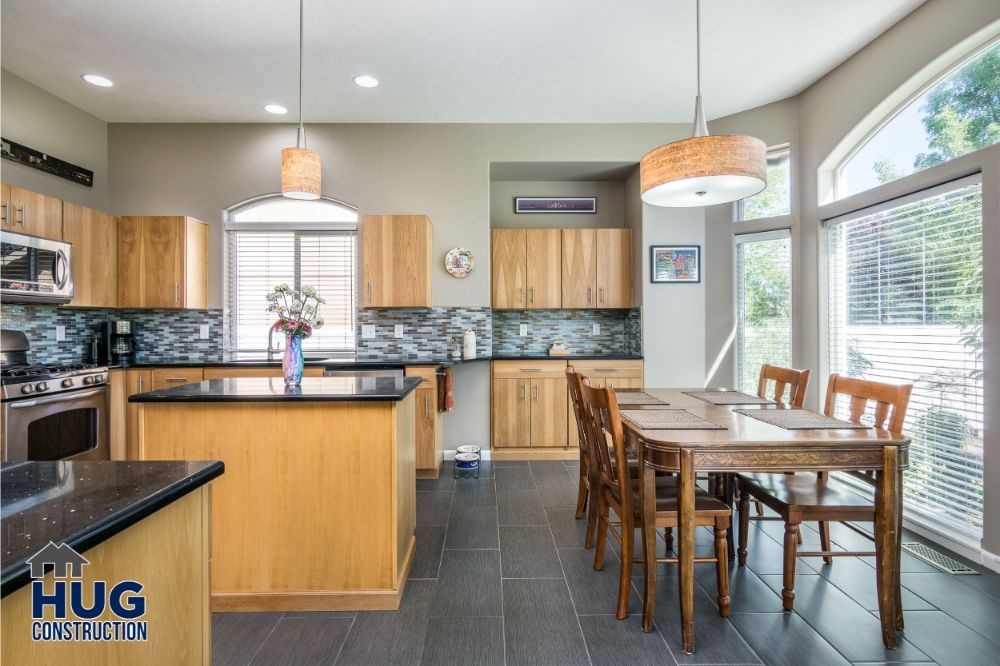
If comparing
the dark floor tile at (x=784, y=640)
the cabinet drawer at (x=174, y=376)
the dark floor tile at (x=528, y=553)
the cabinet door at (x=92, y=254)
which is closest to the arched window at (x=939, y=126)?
the dark floor tile at (x=784, y=640)

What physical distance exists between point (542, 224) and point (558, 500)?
288cm

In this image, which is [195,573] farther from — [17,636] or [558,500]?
[558,500]

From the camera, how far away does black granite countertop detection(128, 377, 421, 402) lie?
6.48 feet

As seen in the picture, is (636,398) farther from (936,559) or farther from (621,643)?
(936,559)

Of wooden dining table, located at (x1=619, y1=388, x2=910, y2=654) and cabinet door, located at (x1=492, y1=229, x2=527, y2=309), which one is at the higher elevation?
cabinet door, located at (x1=492, y1=229, x2=527, y2=309)

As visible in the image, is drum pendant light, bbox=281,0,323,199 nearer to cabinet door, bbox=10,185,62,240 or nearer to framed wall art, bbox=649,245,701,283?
cabinet door, bbox=10,185,62,240

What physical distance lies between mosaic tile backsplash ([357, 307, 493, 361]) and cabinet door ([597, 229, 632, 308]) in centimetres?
131

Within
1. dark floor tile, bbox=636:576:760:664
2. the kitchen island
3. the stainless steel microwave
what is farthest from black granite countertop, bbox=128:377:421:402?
the stainless steel microwave

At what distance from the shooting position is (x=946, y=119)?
2.66 metres

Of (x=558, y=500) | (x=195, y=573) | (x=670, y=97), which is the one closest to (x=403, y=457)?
(x=195, y=573)

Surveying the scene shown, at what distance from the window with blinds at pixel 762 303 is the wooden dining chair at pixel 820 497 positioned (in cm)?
183

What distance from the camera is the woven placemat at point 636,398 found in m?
2.46

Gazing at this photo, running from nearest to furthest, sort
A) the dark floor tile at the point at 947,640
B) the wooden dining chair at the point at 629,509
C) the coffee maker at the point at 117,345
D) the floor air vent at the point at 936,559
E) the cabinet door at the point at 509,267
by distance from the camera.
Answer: the dark floor tile at the point at 947,640
the wooden dining chair at the point at 629,509
the floor air vent at the point at 936,559
the coffee maker at the point at 117,345
the cabinet door at the point at 509,267

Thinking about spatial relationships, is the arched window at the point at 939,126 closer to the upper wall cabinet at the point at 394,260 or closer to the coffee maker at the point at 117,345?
the upper wall cabinet at the point at 394,260
